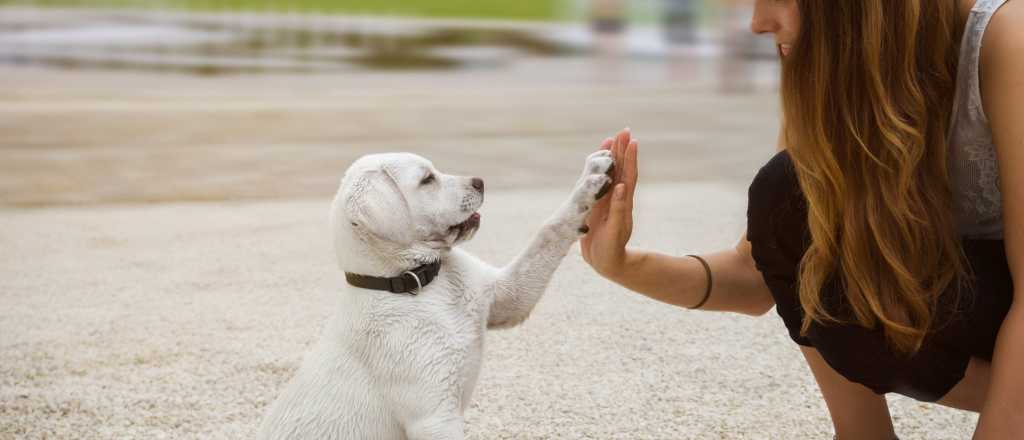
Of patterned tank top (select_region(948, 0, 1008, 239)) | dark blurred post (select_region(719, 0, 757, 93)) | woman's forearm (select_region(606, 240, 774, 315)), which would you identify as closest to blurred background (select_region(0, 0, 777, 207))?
dark blurred post (select_region(719, 0, 757, 93))

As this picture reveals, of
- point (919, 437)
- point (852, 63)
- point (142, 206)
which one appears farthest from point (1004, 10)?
point (142, 206)

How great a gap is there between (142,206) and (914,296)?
406 centimetres

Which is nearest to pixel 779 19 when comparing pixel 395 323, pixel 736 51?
pixel 395 323

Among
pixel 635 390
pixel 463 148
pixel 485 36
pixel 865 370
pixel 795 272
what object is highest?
pixel 795 272

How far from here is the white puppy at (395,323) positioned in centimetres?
190

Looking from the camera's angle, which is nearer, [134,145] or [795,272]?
[795,272]

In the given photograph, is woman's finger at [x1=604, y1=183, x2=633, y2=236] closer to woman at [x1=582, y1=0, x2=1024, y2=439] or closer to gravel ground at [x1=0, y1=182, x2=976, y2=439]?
woman at [x1=582, y1=0, x2=1024, y2=439]

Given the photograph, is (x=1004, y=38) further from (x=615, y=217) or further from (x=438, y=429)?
(x=438, y=429)

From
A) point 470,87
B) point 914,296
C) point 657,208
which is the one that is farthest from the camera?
point 470,87

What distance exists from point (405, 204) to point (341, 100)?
7.48 meters

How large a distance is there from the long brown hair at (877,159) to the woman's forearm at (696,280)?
38 centimetres

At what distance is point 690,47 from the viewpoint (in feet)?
54.0

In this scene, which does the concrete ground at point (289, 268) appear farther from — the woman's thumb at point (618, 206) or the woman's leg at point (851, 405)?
the woman's thumb at point (618, 206)

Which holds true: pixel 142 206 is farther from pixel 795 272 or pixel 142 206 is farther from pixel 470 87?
pixel 470 87
